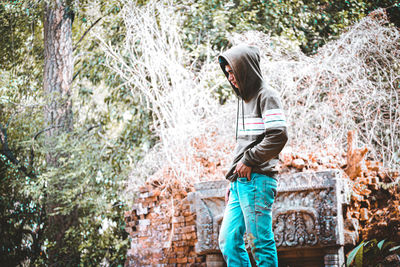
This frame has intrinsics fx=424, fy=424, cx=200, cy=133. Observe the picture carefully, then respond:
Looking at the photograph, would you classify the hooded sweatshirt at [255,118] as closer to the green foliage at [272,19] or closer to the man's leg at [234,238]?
the man's leg at [234,238]

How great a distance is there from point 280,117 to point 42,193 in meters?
4.46

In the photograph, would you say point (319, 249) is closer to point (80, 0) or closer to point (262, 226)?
point (262, 226)

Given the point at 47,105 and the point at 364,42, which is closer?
the point at 364,42

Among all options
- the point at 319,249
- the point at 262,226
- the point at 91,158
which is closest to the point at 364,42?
the point at 319,249

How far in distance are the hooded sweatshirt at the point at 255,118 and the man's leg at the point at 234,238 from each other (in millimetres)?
204

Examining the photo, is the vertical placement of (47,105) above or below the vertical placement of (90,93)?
below

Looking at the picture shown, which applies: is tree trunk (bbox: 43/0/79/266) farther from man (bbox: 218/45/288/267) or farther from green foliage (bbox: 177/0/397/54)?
man (bbox: 218/45/288/267)

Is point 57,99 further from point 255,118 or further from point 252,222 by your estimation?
point 252,222

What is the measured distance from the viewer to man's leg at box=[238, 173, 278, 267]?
2463mm

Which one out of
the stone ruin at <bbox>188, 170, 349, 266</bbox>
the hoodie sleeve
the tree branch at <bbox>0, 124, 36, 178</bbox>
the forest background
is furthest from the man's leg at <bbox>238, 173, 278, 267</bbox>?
the tree branch at <bbox>0, 124, 36, 178</bbox>

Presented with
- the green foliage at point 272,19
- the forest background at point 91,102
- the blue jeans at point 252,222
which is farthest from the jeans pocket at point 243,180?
the green foliage at point 272,19

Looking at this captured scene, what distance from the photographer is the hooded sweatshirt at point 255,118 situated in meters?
2.46

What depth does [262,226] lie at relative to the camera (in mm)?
2480

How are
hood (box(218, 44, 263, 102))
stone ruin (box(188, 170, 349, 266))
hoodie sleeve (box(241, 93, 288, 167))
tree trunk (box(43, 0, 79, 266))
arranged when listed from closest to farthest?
1. hoodie sleeve (box(241, 93, 288, 167))
2. hood (box(218, 44, 263, 102))
3. stone ruin (box(188, 170, 349, 266))
4. tree trunk (box(43, 0, 79, 266))
